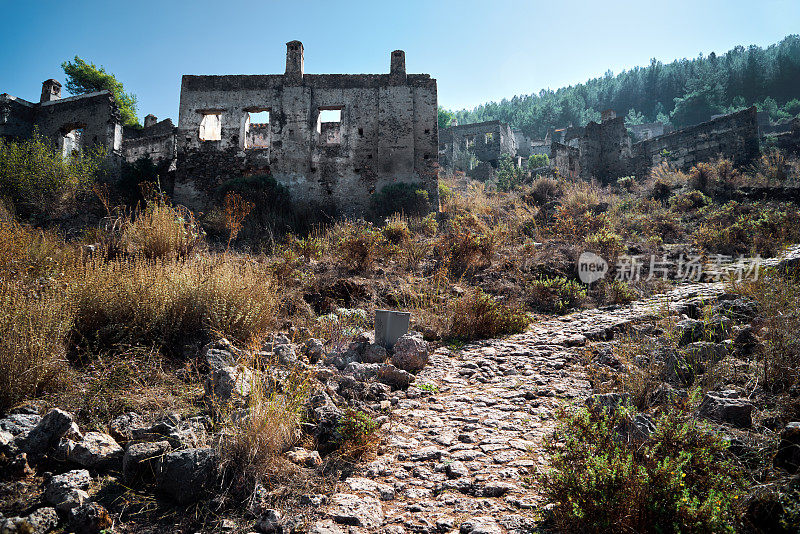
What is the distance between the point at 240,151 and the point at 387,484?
14647mm

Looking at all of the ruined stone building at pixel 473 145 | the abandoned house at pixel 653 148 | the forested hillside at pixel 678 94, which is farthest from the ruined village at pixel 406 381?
the forested hillside at pixel 678 94

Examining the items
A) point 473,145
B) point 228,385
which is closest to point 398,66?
point 228,385

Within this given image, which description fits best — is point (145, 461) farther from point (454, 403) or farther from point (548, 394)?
point (548, 394)

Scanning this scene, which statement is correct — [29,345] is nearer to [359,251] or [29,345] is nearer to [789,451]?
[789,451]

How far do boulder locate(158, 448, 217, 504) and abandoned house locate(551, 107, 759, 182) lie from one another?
753 inches

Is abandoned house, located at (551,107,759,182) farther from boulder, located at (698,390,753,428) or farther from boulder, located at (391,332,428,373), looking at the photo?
boulder, located at (698,390,753,428)

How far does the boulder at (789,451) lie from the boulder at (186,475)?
2.78m

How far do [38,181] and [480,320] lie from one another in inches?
505

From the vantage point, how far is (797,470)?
1821mm

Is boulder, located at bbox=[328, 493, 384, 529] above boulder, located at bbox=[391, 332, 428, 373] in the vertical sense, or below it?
below

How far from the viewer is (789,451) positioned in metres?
1.92

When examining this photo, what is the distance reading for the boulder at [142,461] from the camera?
7.39 feet

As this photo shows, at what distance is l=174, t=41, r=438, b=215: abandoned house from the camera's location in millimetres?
14867

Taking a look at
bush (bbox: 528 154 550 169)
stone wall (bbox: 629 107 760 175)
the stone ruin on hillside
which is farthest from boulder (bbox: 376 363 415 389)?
bush (bbox: 528 154 550 169)
